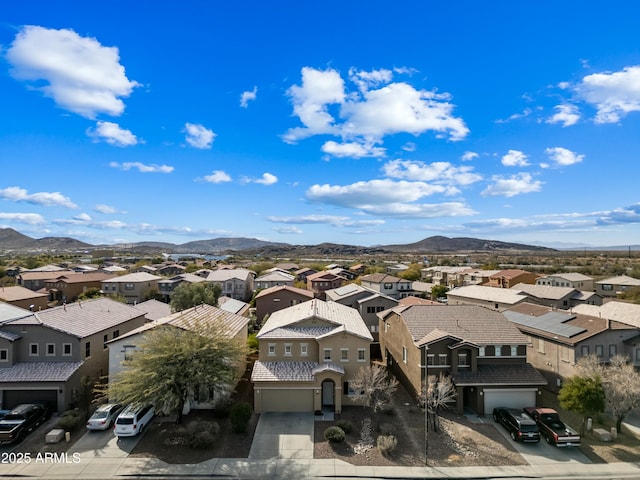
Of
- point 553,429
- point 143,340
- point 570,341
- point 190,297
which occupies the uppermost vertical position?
point 143,340

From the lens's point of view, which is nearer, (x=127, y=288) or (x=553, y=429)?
(x=553, y=429)

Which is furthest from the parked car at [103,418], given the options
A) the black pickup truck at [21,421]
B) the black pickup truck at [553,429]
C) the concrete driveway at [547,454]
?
the black pickup truck at [553,429]

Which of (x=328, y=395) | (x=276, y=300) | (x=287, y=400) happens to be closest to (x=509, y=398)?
(x=328, y=395)

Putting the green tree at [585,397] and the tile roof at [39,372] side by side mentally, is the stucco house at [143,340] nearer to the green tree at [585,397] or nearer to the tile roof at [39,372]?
the tile roof at [39,372]

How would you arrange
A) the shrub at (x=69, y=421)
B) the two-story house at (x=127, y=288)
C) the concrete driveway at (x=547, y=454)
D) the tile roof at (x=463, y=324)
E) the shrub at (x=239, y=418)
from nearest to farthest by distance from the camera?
1. the concrete driveway at (x=547, y=454)
2. the shrub at (x=69, y=421)
3. the shrub at (x=239, y=418)
4. the tile roof at (x=463, y=324)
5. the two-story house at (x=127, y=288)

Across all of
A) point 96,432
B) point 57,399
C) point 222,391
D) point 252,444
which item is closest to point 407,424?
point 252,444

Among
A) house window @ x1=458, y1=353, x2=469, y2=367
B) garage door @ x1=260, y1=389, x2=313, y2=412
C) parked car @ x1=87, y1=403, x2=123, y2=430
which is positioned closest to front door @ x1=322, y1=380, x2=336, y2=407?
garage door @ x1=260, y1=389, x2=313, y2=412

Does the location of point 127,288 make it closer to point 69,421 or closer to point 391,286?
point 391,286
